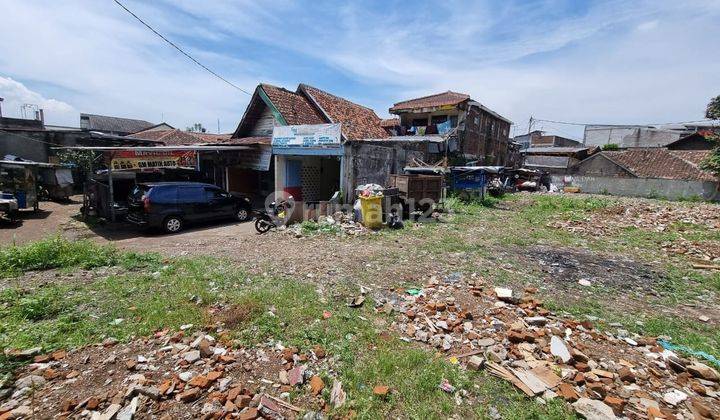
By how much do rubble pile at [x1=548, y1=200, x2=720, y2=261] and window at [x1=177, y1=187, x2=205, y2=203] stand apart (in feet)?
40.9

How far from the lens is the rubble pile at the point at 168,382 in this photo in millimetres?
2682

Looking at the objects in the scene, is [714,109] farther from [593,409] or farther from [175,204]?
[175,204]

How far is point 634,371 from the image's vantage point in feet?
10.9

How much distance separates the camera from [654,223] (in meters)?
11.5

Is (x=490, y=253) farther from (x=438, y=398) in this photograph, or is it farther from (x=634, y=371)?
(x=438, y=398)

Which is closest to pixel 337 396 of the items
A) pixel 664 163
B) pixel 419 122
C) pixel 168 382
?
pixel 168 382

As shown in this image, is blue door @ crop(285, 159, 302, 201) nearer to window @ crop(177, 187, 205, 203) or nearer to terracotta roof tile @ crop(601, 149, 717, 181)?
window @ crop(177, 187, 205, 203)

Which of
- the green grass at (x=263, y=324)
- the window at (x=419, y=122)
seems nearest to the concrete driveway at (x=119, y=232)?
the green grass at (x=263, y=324)

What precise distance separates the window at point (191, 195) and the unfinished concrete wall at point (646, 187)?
2801 cm

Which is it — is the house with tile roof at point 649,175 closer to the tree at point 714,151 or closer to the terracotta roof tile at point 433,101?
the tree at point 714,151

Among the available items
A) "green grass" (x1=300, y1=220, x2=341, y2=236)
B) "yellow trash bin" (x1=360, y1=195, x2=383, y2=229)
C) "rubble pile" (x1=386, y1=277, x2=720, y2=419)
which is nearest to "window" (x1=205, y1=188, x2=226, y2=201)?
"green grass" (x1=300, y1=220, x2=341, y2=236)

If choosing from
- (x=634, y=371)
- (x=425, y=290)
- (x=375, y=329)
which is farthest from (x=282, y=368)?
(x=634, y=371)

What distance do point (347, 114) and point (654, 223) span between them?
554 inches

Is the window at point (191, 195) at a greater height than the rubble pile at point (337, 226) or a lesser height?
greater
